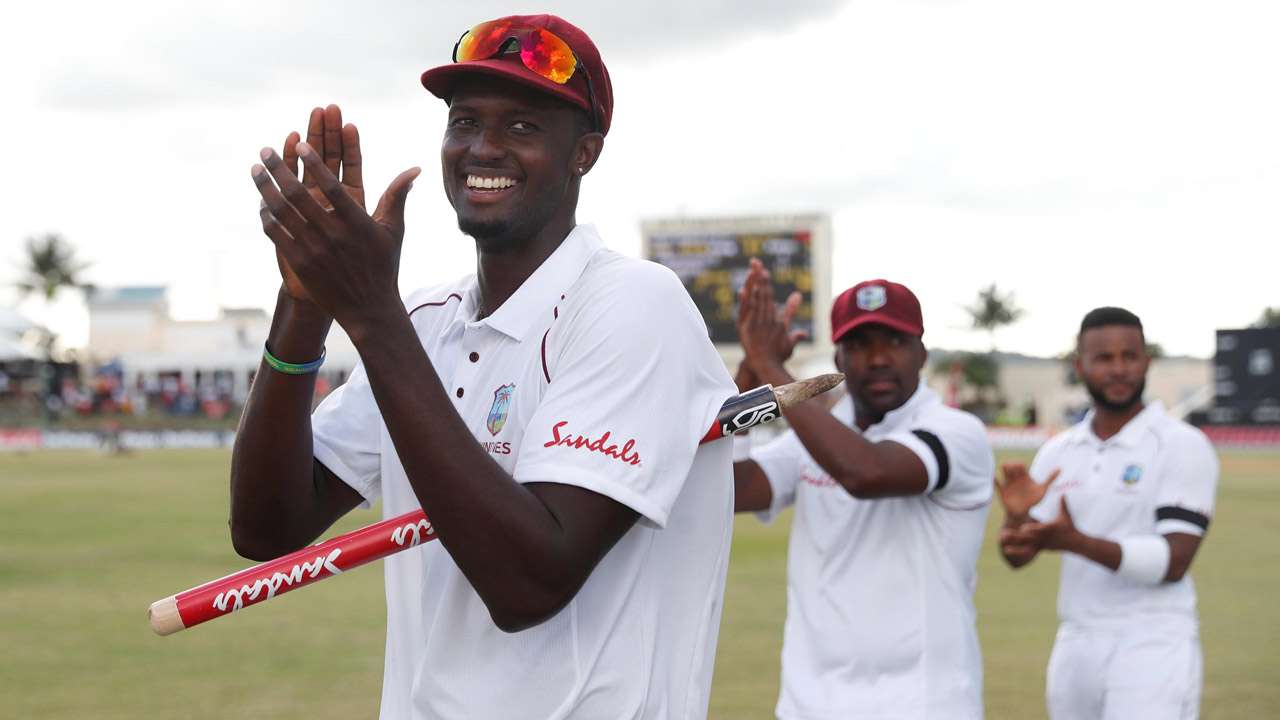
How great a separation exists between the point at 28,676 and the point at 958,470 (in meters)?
6.37

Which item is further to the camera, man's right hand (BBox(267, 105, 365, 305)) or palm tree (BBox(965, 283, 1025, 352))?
palm tree (BBox(965, 283, 1025, 352))

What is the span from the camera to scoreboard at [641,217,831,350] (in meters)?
38.4

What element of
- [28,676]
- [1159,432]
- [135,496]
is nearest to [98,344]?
[135,496]

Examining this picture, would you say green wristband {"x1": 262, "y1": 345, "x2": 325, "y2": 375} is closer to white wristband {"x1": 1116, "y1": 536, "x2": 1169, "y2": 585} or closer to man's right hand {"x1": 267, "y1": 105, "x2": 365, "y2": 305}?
man's right hand {"x1": 267, "y1": 105, "x2": 365, "y2": 305}

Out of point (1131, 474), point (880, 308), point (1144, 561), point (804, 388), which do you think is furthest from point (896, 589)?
point (804, 388)

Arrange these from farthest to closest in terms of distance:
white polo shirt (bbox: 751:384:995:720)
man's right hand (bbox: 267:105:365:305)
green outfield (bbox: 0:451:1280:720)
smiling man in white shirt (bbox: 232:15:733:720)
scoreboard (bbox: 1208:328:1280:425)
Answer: scoreboard (bbox: 1208:328:1280:425), green outfield (bbox: 0:451:1280:720), white polo shirt (bbox: 751:384:995:720), man's right hand (bbox: 267:105:365:305), smiling man in white shirt (bbox: 232:15:733:720)

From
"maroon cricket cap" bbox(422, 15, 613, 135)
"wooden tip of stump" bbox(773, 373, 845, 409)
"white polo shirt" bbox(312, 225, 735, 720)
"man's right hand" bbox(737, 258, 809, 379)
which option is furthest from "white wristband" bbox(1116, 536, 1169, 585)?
"maroon cricket cap" bbox(422, 15, 613, 135)

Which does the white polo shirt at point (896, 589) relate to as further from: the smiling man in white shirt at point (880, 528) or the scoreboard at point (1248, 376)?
the scoreboard at point (1248, 376)

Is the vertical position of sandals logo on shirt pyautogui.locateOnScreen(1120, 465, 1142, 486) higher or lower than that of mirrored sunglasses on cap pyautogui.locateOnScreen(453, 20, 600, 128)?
lower

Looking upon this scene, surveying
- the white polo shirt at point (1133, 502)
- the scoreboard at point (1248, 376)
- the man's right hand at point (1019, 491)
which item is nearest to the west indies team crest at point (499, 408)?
the man's right hand at point (1019, 491)

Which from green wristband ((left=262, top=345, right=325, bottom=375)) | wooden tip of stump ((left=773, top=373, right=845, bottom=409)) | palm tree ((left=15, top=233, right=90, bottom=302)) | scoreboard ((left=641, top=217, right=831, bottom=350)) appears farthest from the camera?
palm tree ((left=15, top=233, right=90, bottom=302))

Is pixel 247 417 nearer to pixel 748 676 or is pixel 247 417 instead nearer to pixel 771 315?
pixel 771 315

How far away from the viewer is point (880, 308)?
4402 mm

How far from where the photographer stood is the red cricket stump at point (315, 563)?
2025 mm
